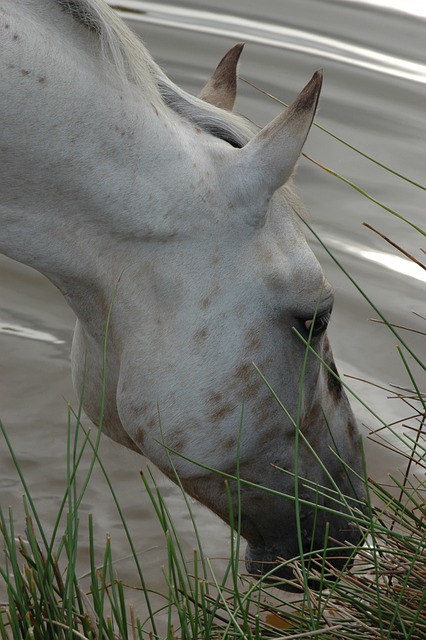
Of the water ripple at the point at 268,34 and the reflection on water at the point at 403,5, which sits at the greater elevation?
the reflection on water at the point at 403,5

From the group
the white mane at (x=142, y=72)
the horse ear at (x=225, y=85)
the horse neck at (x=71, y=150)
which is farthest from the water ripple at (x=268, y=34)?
the horse neck at (x=71, y=150)

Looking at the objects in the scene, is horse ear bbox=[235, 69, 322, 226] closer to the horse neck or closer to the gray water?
the horse neck

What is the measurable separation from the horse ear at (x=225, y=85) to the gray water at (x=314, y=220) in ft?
3.09

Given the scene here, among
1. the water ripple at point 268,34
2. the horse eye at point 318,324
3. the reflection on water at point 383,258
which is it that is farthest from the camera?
the water ripple at point 268,34

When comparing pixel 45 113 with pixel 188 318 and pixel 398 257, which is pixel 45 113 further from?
pixel 398 257

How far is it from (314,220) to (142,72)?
264 cm

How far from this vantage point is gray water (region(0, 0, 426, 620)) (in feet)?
10.9

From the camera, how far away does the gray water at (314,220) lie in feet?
10.9

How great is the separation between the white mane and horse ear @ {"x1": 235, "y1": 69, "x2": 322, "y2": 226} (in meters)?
0.12

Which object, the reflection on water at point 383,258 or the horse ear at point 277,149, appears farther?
the reflection on water at point 383,258

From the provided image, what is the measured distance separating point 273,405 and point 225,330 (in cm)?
22

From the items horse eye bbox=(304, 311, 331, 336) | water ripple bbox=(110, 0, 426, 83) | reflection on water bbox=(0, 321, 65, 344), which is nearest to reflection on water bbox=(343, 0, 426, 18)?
water ripple bbox=(110, 0, 426, 83)

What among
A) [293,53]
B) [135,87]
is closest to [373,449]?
[135,87]

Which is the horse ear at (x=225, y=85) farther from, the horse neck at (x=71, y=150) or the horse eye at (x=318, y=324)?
the horse eye at (x=318, y=324)
